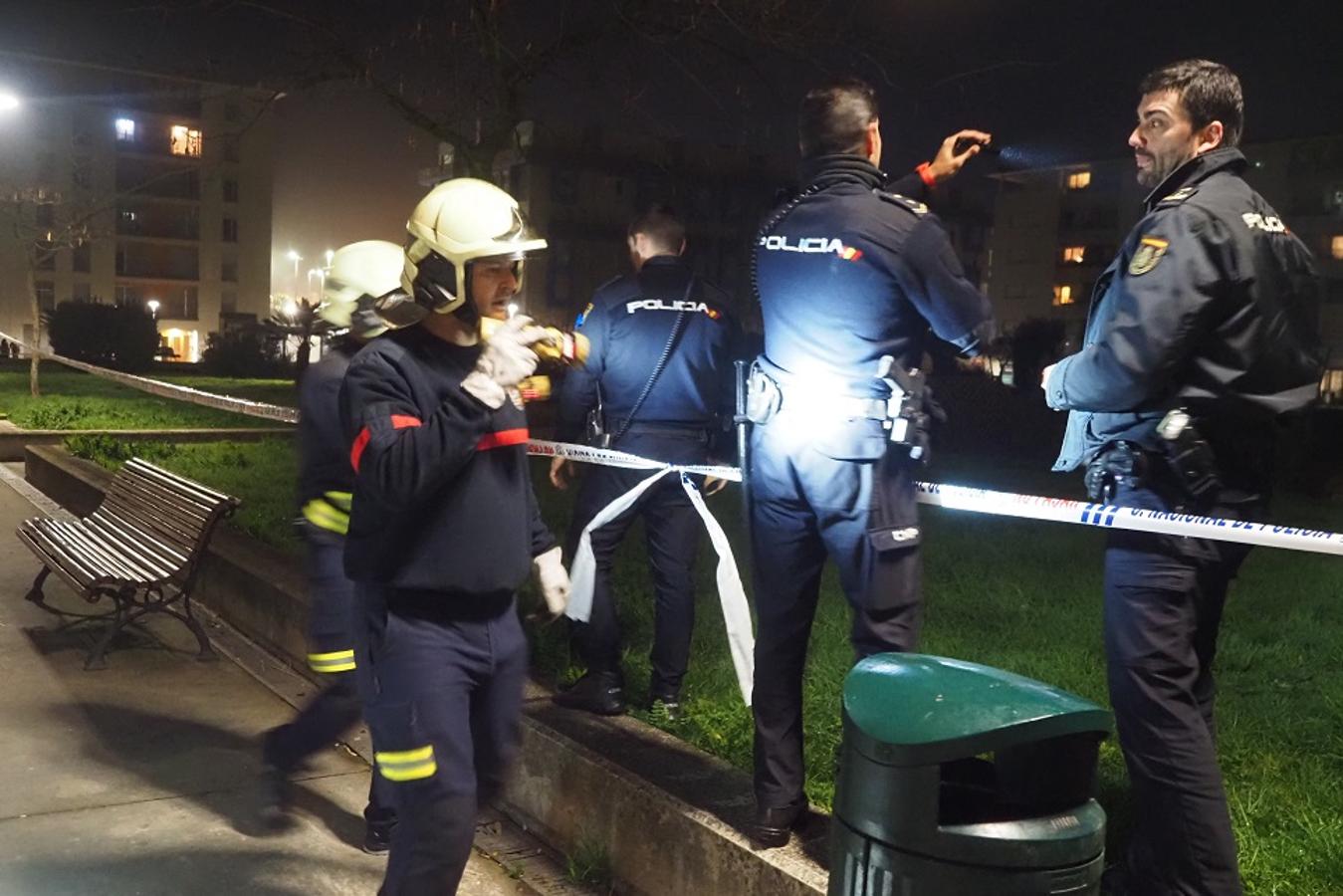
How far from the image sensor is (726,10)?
29.4ft

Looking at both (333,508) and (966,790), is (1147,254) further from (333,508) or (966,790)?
(333,508)

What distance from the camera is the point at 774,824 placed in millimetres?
3354

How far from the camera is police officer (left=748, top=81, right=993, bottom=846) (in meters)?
3.16

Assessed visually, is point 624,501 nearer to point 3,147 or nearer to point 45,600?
point 45,600

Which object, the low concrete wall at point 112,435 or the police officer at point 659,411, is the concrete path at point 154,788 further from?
the low concrete wall at point 112,435

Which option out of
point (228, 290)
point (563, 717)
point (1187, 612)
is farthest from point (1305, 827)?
point (228, 290)

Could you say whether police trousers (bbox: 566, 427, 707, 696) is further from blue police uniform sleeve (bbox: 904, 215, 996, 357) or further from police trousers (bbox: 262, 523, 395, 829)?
blue police uniform sleeve (bbox: 904, 215, 996, 357)

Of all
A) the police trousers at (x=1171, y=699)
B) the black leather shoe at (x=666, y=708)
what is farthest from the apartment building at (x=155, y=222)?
the police trousers at (x=1171, y=699)

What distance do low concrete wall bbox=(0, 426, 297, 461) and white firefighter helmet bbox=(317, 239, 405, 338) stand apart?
10.9 m

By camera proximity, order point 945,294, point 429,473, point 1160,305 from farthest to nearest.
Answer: point 945,294
point 1160,305
point 429,473

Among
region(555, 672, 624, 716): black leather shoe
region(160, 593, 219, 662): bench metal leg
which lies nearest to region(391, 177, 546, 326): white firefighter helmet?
region(555, 672, 624, 716): black leather shoe

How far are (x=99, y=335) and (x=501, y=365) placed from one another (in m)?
44.0

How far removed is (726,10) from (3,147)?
4994 centimetres

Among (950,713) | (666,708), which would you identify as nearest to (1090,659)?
(666,708)
